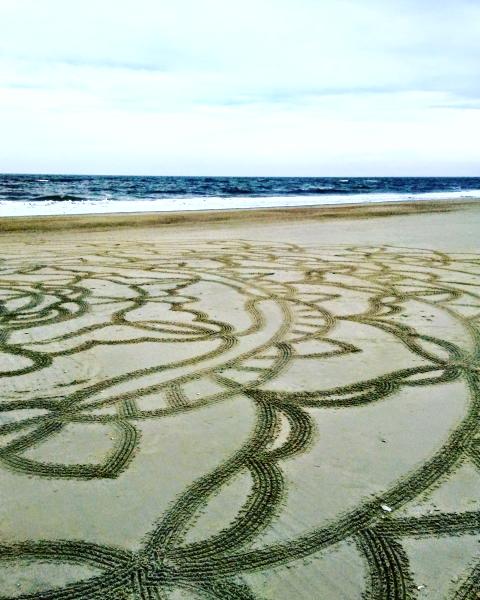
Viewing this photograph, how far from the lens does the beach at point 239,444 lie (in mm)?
1734

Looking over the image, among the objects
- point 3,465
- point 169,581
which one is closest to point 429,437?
point 169,581

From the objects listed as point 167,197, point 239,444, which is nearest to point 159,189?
point 167,197

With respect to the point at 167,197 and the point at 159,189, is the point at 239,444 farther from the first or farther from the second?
the point at 159,189

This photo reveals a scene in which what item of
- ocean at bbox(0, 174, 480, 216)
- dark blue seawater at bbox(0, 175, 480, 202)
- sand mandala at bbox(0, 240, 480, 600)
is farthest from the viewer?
dark blue seawater at bbox(0, 175, 480, 202)

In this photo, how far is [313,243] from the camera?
1049 cm

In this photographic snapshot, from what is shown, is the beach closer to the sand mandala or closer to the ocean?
the sand mandala

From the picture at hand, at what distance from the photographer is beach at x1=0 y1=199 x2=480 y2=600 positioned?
1.73 m

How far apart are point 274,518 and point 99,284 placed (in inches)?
186

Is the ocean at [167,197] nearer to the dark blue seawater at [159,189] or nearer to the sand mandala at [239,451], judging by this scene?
the dark blue seawater at [159,189]

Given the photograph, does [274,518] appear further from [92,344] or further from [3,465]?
[92,344]

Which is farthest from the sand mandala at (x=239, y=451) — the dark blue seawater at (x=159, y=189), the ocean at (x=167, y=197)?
the dark blue seawater at (x=159, y=189)

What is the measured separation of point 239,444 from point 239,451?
0.07 meters

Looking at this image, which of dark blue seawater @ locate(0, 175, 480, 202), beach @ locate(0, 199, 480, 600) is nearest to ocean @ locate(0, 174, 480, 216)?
dark blue seawater @ locate(0, 175, 480, 202)

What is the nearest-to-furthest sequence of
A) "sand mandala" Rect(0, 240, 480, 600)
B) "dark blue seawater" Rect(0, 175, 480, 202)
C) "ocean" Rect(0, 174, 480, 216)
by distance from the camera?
"sand mandala" Rect(0, 240, 480, 600) → "ocean" Rect(0, 174, 480, 216) → "dark blue seawater" Rect(0, 175, 480, 202)
